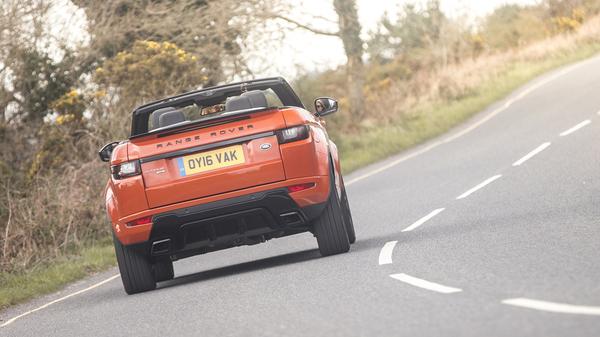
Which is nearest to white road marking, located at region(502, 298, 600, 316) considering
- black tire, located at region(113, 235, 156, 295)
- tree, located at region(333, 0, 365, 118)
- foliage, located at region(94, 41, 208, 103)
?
black tire, located at region(113, 235, 156, 295)

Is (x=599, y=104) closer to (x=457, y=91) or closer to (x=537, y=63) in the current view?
(x=457, y=91)

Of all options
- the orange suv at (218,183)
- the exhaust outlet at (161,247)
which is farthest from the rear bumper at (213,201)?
the exhaust outlet at (161,247)

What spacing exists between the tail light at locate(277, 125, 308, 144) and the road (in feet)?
3.58

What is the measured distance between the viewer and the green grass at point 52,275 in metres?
12.3

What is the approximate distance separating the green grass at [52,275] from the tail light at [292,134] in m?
3.52

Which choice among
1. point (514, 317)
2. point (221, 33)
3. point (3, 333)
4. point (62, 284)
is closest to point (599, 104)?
point (221, 33)

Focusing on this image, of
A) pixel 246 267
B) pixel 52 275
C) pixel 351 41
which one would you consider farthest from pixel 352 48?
pixel 246 267

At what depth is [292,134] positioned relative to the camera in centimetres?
1003

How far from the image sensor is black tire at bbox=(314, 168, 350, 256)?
10375mm

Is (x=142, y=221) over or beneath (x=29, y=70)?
beneath

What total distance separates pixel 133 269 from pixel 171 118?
4.46ft

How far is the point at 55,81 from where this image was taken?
25922 mm

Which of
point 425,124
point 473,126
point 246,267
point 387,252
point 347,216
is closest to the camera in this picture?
point 387,252

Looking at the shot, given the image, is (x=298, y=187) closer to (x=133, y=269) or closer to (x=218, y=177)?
(x=218, y=177)
